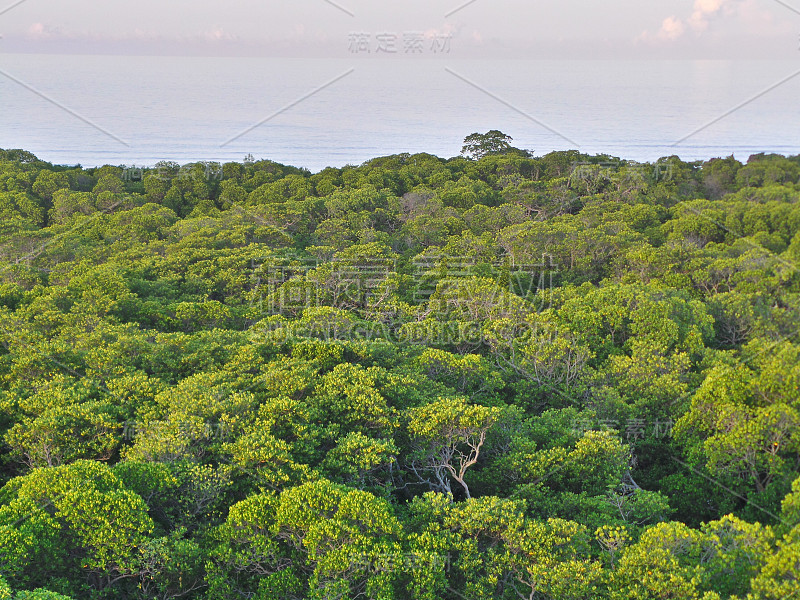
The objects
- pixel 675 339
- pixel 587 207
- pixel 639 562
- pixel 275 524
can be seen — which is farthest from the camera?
pixel 587 207

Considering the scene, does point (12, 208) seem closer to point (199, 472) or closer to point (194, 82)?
point (199, 472)

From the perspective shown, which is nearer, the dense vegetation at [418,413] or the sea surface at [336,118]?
the dense vegetation at [418,413]

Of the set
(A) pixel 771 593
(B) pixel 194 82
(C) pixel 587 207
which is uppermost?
(B) pixel 194 82

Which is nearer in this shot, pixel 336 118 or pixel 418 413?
pixel 418 413

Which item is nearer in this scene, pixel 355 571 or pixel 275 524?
pixel 355 571

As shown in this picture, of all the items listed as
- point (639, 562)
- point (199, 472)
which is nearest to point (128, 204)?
point (199, 472)

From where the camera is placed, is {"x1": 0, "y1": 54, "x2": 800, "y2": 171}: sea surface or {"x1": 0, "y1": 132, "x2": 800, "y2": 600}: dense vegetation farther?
{"x1": 0, "y1": 54, "x2": 800, "y2": 171}: sea surface

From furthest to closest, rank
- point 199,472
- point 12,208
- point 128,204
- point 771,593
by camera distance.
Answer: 1. point 128,204
2. point 12,208
3. point 199,472
4. point 771,593

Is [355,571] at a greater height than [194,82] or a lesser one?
lesser
